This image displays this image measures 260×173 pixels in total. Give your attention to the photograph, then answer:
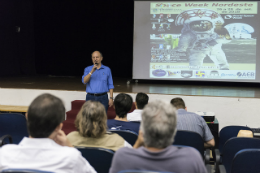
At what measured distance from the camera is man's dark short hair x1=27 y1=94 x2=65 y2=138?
126 centimetres

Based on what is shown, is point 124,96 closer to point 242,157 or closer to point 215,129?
point 242,157

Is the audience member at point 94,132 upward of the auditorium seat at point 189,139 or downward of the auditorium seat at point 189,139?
upward

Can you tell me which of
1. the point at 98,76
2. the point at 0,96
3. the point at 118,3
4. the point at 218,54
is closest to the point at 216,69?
the point at 218,54

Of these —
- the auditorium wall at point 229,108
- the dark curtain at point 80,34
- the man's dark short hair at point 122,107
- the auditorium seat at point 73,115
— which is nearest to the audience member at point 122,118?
the man's dark short hair at point 122,107

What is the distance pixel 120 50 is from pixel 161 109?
8.59 metres

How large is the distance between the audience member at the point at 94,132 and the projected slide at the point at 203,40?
5325 mm

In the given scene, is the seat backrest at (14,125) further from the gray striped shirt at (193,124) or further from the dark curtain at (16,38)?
the dark curtain at (16,38)

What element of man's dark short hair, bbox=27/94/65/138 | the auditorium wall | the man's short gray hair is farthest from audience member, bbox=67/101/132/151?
the auditorium wall

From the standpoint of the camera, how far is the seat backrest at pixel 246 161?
174 cm

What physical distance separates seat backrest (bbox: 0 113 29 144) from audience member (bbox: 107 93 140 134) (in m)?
1.18

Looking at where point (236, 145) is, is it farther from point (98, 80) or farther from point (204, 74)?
point (204, 74)

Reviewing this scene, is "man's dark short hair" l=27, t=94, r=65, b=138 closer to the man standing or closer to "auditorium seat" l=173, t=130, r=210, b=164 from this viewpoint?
"auditorium seat" l=173, t=130, r=210, b=164

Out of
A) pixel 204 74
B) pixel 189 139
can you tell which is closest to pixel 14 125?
Answer: pixel 189 139

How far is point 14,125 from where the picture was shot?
9.80 ft
